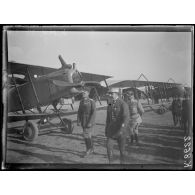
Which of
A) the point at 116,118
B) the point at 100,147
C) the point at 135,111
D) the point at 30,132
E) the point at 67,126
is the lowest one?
the point at 100,147

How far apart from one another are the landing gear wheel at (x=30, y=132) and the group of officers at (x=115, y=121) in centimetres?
72

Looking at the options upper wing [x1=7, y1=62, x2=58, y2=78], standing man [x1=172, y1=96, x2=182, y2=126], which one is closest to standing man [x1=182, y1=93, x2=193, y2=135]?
standing man [x1=172, y1=96, x2=182, y2=126]

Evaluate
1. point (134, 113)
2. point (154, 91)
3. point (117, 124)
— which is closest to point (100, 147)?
point (117, 124)

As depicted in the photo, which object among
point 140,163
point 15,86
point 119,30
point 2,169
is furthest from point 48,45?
point 140,163

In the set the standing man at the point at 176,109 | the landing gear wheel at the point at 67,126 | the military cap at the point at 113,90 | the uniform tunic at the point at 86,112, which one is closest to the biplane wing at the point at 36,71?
the military cap at the point at 113,90

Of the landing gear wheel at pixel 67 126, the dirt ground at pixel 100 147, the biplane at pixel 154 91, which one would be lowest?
the dirt ground at pixel 100 147

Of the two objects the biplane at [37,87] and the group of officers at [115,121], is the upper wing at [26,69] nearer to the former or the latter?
the biplane at [37,87]

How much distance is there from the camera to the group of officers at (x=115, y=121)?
14.5 feet

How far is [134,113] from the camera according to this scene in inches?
176

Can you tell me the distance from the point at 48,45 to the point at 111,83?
1.21 meters

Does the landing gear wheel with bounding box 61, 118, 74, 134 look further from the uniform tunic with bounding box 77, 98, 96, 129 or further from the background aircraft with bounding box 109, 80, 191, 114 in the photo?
the background aircraft with bounding box 109, 80, 191, 114

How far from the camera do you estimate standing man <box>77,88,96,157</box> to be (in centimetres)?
445

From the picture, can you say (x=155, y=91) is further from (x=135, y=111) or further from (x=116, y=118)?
(x=116, y=118)

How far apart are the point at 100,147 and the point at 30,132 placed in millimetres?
1176
